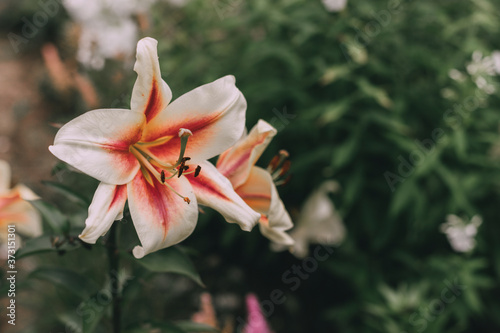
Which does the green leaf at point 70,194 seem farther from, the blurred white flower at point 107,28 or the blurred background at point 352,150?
the blurred white flower at point 107,28

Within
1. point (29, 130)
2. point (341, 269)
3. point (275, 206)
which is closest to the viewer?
point (275, 206)

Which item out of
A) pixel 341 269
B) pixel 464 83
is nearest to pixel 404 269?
pixel 341 269

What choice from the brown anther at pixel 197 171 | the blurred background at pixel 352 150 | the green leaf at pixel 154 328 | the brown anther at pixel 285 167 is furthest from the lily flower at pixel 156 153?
the blurred background at pixel 352 150

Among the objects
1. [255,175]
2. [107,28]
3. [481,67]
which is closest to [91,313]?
[255,175]

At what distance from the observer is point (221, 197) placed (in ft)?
2.60

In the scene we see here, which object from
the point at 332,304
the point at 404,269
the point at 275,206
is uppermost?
the point at 275,206

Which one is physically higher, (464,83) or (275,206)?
(275,206)

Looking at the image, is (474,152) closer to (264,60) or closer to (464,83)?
(464,83)

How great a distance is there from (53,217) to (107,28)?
222cm

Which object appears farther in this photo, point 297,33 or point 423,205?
point 297,33

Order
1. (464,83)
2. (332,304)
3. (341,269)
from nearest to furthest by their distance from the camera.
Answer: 1. (464,83)
2. (341,269)
3. (332,304)

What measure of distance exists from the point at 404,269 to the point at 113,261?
1951 millimetres

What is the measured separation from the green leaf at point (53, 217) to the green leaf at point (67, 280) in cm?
13

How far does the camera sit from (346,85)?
249cm
